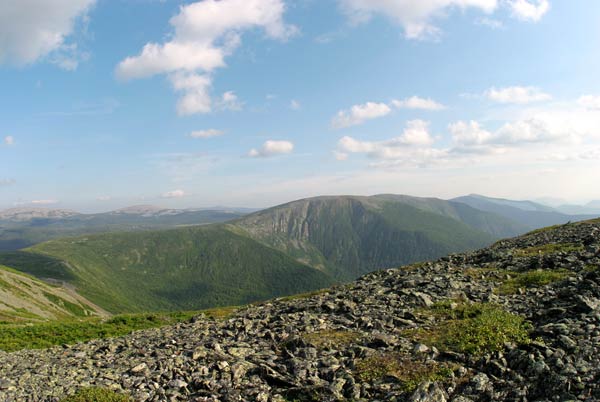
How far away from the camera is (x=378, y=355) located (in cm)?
1584

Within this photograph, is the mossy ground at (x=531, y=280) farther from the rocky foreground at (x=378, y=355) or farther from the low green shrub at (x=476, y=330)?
the low green shrub at (x=476, y=330)

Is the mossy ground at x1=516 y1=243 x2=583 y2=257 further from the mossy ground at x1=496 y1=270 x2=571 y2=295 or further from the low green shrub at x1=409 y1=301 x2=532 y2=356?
the low green shrub at x1=409 y1=301 x2=532 y2=356

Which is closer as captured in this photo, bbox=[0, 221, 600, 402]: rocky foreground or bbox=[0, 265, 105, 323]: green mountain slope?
bbox=[0, 221, 600, 402]: rocky foreground

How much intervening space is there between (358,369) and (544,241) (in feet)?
142

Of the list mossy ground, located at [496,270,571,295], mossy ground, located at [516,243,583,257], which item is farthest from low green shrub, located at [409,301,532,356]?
mossy ground, located at [516,243,583,257]

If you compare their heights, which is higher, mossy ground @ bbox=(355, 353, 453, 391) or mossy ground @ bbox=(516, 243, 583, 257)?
mossy ground @ bbox=(516, 243, 583, 257)

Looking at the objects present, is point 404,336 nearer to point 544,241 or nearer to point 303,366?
point 303,366

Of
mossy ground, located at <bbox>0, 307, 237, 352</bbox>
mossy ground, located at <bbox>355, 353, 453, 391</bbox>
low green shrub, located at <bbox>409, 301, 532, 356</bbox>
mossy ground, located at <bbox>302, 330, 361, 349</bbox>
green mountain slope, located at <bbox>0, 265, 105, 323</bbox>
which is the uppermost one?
low green shrub, located at <bbox>409, 301, 532, 356</bbox>

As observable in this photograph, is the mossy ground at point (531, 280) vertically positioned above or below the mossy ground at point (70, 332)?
above

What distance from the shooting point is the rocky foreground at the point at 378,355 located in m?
12.5

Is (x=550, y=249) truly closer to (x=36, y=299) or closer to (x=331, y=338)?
(x=331, y=338)

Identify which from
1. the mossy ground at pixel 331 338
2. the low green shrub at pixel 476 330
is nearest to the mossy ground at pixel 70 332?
the mossy ground at pixel 331 338

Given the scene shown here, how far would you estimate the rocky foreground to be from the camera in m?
12.5

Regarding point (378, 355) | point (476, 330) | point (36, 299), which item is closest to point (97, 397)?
point (378, 355)
